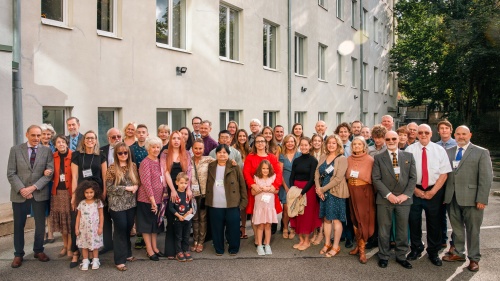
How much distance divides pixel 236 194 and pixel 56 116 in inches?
159

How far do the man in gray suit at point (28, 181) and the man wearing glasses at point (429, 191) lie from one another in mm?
5187

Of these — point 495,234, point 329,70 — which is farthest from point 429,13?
point 495,234

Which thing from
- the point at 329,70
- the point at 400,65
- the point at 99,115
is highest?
the point at 400,65

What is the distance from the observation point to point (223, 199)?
6332mm

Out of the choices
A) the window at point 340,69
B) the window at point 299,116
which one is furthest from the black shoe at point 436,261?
the window at point 340,69

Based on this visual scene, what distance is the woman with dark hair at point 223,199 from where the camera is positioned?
249 inches

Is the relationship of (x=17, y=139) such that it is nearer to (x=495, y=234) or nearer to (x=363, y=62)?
(x=495, y=234)

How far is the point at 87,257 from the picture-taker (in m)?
5.78

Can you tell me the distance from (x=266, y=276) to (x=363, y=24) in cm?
2351

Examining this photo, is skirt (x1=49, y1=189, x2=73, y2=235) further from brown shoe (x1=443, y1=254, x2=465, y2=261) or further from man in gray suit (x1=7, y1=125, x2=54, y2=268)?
brown shoe (x1=443, y1=254, x2=465, y2=261)

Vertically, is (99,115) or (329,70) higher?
(329,70)

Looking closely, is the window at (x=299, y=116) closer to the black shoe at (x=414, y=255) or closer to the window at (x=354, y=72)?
the window at (x=354, y=72)

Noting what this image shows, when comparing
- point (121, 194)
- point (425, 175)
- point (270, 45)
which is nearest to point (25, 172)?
point (121, 194)

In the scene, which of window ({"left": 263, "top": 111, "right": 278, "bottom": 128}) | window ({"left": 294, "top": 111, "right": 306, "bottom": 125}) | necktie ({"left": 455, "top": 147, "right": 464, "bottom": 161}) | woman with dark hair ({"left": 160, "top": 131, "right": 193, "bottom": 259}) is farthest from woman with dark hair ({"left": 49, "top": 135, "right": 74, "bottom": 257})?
window ({"left": 294, "top": 111, "right": 306, "bottom": 125})
